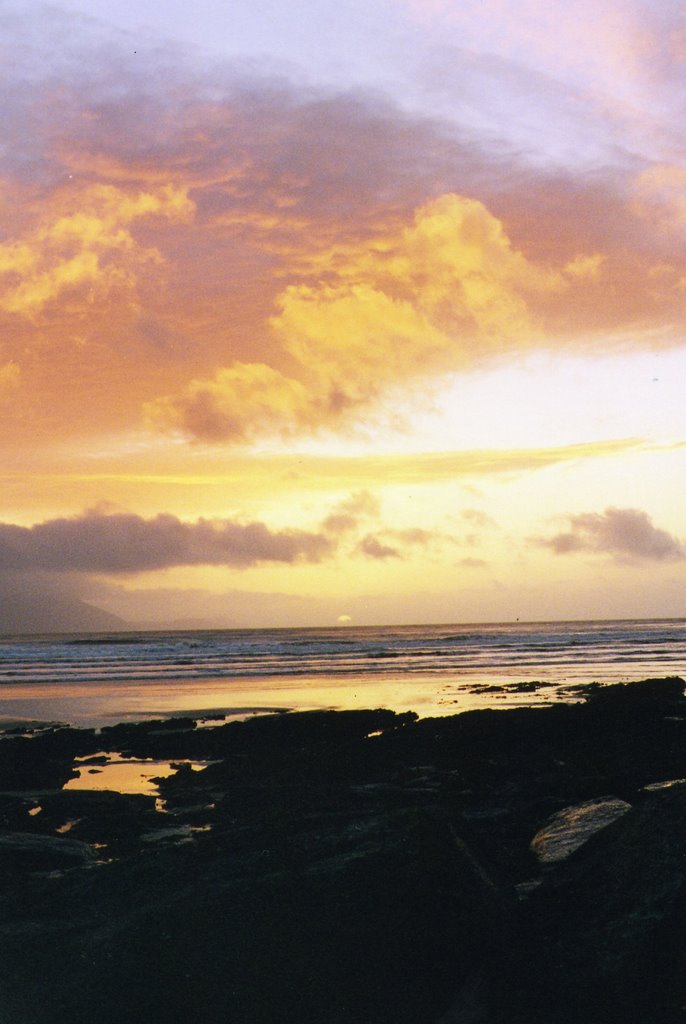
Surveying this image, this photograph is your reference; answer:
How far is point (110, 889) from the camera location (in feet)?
24.5

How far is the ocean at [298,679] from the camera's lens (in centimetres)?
2992

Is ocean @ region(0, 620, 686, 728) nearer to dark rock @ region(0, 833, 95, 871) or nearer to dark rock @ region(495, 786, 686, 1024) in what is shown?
dark rock @ region(0, 833, 95, 871)

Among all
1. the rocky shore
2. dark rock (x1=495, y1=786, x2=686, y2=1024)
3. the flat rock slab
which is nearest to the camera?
dark rock (x1=495, y1=786, x2=686, y2=1024)

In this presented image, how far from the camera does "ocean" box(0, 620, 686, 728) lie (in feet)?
98.2

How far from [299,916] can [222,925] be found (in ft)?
1.83

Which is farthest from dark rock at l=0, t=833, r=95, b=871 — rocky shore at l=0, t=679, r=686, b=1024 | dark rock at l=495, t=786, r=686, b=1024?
dark rock at l=495, t=786, r=686, b=1024

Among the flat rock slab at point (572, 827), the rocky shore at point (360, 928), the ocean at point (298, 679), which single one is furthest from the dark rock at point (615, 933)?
the ocean at point (298, 679)

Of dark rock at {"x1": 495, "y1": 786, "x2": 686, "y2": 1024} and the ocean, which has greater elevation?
dark rock at {"x1": 495, "y1": 786, "x2": 686, "y2": 1024}

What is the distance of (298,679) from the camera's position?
42188mm

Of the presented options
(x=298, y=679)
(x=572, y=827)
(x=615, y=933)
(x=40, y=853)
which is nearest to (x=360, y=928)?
(x=615, y=933)

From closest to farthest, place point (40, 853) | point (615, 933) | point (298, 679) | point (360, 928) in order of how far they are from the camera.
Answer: point (615, 933)
point (360, 928)
point (40, 853)
point (298, 679)

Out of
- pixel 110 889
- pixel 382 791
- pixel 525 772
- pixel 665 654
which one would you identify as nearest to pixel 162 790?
pixel 382 791

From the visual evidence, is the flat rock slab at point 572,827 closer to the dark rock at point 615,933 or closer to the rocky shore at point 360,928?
the rocky shore at point 360,928

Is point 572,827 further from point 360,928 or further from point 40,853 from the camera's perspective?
point 40,853
